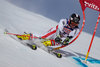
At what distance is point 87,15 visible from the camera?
26.7 feet

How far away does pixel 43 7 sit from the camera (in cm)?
915

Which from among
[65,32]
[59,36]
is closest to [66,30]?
[65,32]

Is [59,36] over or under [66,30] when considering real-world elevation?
under

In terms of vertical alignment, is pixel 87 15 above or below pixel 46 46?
above

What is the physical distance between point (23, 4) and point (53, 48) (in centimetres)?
660

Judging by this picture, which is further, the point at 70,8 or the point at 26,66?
the point at 70,8

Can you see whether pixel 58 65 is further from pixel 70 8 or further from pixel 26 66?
pixel 70 8

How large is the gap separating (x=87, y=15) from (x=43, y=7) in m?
2.36

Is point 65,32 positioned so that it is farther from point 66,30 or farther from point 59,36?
point 59,36

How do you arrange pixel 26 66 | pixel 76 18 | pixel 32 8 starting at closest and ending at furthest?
1. pixel 26 66
2. pixel 76 18
3. pixel 32 8

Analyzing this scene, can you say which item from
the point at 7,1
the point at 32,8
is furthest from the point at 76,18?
the point at 7,1

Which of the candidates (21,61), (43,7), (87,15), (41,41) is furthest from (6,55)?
(43,7)

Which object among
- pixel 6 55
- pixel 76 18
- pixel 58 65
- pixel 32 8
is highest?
pixel 32 8

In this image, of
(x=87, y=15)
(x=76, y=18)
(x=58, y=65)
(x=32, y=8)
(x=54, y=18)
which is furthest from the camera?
(x=32, y=8)
